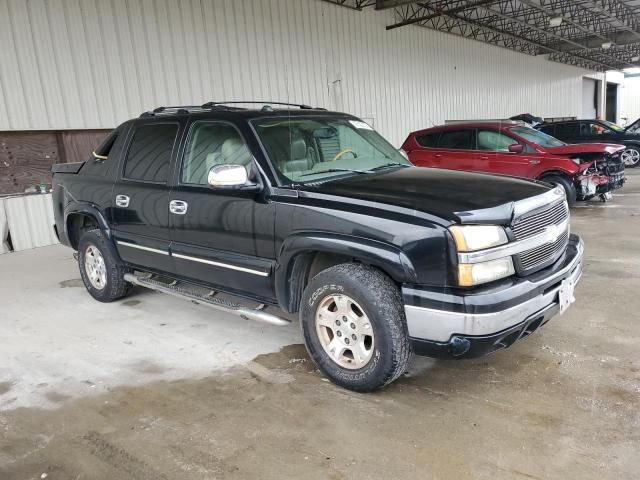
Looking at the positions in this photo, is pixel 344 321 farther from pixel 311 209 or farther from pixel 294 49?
pixel 294 49

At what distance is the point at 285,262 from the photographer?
3.30 metres

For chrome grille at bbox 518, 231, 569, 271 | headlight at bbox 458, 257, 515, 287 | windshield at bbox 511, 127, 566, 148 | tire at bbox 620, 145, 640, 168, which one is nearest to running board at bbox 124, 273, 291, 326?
headlight at bbox 458, 257, 515, 287

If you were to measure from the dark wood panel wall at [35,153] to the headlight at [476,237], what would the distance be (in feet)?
26.2

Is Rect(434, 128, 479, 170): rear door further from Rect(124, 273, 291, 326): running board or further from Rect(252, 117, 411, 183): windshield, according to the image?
Rect(124, 273, 291, 326): running board

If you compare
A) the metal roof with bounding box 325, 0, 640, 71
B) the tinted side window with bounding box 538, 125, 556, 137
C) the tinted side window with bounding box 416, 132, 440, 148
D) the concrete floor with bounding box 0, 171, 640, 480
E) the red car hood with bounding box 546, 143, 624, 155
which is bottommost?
the concrete floor with bounding box 0, 171, 640, 480

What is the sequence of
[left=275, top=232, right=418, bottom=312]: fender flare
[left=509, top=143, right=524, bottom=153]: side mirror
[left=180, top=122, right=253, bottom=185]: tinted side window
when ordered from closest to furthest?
1. [left=275, top=232, right=418, bottom=312]: fender flare
2. [left=180, top=122, right=253, bottom=185]: tinted side window
3. [left=509, top=143, right=524, bottom=153]: side mirror

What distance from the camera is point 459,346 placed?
107 inches

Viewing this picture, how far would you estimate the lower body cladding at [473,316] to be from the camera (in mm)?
2666

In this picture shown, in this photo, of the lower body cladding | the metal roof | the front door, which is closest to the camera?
the lower body cladding

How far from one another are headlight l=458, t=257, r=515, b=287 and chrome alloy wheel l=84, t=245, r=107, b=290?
11.8 ft

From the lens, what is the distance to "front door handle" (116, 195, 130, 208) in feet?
14.7

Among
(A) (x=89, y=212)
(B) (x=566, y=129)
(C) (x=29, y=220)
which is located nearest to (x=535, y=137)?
(B) (x=566, y=129)

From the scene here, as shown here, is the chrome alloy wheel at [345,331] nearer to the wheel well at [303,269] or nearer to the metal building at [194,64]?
the wheel well at [303,269]

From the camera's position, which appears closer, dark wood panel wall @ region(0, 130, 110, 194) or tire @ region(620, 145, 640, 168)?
dark wood panel wall @ region(0, 130, 110, 194)
